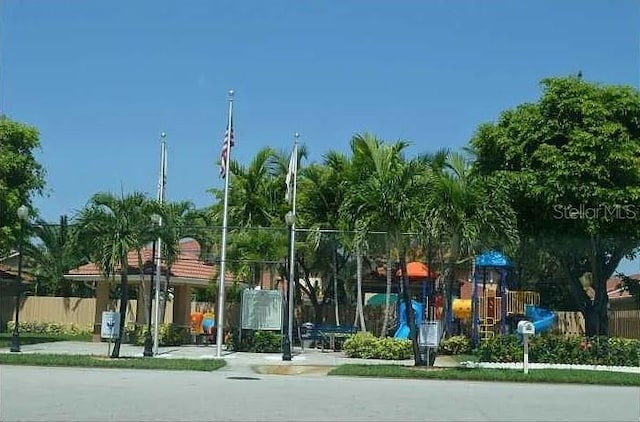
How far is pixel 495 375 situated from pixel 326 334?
9.78 meters

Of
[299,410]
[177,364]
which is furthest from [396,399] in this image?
[177,364]

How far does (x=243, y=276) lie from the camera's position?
28.8 meters

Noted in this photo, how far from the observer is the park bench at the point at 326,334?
28.7 m

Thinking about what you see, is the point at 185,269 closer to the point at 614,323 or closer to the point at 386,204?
the point at 386,204

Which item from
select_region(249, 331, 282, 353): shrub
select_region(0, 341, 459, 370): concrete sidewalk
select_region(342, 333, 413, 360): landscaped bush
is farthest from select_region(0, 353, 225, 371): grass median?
select_region(342, 333, 413, 360): landscaped bush

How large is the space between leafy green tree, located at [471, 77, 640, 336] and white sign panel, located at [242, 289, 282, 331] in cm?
799

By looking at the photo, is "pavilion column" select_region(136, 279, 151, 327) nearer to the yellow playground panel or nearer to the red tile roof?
the red tile roof

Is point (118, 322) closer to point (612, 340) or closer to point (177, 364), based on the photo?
point (177, 364)

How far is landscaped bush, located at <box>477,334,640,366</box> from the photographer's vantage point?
23.2 metres

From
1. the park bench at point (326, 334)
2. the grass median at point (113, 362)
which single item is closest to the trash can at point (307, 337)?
the park bench at point (326, 334)

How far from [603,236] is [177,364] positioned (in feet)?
41.9

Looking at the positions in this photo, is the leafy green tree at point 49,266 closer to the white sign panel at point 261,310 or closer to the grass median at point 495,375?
the white sign panel at point 261,310

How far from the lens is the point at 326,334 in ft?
94.5

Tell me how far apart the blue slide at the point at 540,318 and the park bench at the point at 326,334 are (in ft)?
20.5
